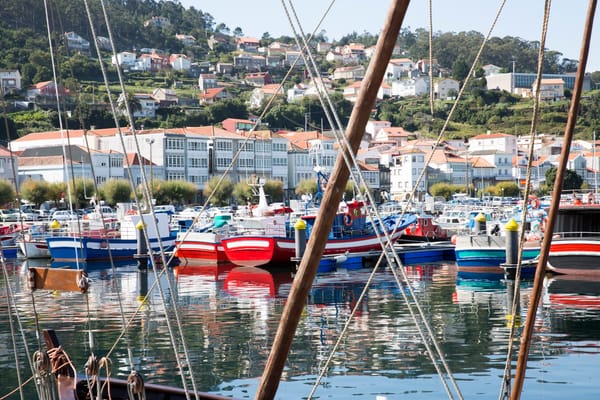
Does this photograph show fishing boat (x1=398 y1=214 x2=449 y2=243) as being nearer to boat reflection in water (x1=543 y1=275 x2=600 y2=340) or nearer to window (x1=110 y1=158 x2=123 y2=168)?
boat reflection in water (x1=543 y1=275 x2=600 y2=340)

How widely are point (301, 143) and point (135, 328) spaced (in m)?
98.1

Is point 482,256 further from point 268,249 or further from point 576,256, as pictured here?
point 268,249

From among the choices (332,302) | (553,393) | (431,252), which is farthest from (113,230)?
(553,393)

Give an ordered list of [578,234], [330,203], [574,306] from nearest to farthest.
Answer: [330,203]
[574,306]
[578,234]

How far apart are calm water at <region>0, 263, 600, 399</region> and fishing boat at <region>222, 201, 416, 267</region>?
5.70m

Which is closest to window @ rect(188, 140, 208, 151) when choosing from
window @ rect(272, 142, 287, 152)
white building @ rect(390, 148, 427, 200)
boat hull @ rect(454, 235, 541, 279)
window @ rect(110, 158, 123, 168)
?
window @ rect(110, 158, 123, 168)

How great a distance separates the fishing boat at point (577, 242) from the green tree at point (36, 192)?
2233 inches

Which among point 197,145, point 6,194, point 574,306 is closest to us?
point 574,306

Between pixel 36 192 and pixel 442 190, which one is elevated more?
pixel 36 192

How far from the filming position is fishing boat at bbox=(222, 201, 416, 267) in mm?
36500

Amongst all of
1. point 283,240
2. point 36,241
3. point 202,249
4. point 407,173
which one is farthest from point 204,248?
point 407,173

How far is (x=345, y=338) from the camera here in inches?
712

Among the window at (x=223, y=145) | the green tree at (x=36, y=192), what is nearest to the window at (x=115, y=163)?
the window at (x=223, y=145)

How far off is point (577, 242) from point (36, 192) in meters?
58.1
